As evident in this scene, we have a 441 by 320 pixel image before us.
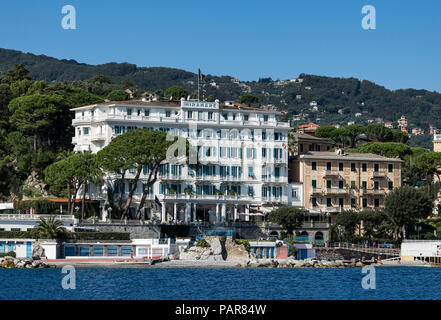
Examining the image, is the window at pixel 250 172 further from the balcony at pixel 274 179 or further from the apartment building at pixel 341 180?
the apartment building at pixel 341 180

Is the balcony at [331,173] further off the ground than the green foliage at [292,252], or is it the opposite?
the balcony at [331,173]

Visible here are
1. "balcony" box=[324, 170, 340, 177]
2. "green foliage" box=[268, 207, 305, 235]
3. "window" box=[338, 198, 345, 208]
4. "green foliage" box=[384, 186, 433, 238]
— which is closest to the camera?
"green foliage" box=[268, 207, 305, 235]

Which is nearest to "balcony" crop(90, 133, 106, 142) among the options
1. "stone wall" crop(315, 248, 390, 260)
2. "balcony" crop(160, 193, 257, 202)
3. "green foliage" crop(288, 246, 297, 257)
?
"balcony" crop(160, 193, 257, 202)

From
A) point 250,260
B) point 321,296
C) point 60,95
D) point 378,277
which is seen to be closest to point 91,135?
point 60,95

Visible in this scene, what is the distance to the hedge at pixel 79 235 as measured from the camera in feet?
241

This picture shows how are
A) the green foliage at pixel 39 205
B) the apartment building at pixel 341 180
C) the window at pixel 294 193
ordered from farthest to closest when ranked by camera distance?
the apartment building at pixel 341 180
the window at pixel 294 193
the green foliage at pixel 39 205

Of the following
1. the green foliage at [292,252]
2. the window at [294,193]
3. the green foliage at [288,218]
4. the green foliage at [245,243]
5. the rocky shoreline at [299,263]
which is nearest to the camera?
the rocky shoreline at [299,263]

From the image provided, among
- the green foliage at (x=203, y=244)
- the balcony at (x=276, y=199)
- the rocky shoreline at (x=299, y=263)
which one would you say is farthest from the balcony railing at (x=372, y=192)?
the green foliage at (x=203, y=244)

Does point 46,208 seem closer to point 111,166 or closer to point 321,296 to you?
point 111,166

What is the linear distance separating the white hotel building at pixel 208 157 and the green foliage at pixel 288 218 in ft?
8.35

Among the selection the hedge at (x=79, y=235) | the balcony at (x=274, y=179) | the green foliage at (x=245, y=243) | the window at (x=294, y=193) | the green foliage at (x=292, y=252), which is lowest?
the green foliage at (x=292, y=252)

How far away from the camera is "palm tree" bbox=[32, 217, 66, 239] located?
7269cm

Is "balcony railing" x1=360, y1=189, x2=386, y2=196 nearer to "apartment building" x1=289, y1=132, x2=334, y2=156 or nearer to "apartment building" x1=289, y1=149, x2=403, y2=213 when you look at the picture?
"apartment building" x1=289, y1=149, x2=403, y2=213

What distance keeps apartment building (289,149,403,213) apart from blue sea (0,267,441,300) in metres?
25.7
